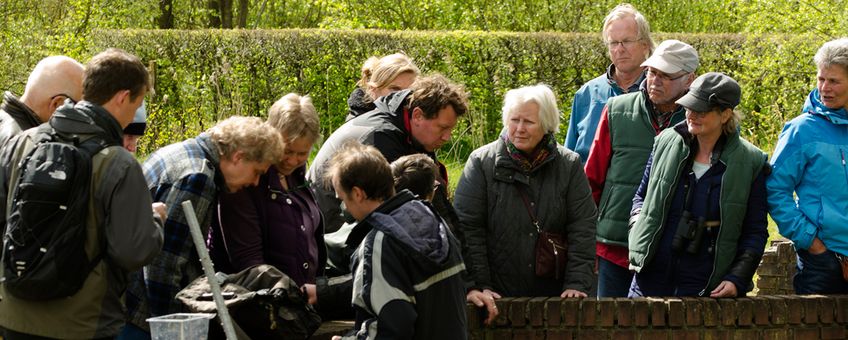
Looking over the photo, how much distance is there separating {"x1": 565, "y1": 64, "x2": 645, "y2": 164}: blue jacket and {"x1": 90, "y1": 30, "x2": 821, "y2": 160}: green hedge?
664cm

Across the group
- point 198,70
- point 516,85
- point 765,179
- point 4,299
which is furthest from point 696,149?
point 198,70

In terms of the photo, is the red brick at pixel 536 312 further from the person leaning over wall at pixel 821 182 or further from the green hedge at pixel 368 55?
the green hedge at pixel 368 55

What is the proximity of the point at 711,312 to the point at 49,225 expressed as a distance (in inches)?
120

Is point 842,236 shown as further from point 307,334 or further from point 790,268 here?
point 307,334

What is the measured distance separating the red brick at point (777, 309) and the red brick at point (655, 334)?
515mm

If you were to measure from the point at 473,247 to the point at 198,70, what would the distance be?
30.6 feet

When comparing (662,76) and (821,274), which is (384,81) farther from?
(821,274)

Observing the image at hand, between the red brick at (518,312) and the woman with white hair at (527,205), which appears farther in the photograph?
the woman with white hair at (527,205)

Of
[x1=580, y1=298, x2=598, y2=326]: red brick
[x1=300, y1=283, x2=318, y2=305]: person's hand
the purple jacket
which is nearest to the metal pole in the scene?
the purple jacket

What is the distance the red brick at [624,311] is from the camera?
18.9ft

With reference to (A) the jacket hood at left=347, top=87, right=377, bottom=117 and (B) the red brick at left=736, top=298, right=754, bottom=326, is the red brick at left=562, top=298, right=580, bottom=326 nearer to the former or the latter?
(B) the red brick at left=736, top=298, right=754, bottom=326

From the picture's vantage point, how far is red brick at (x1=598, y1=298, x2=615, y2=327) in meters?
5.75

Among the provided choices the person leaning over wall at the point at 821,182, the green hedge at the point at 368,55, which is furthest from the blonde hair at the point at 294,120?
the green hedge at the point at 368,55

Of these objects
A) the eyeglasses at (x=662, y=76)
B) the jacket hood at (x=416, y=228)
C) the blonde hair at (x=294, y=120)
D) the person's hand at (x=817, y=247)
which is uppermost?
the eyeglasses at (x=662, y=76)
